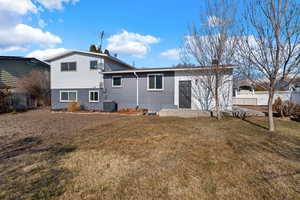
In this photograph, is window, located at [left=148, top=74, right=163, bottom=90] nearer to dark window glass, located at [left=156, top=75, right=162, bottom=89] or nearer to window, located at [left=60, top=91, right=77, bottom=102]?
dark window glass, located at [left=156, top=75, right=162, bottom=89]

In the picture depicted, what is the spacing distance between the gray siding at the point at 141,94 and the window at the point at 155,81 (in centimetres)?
29

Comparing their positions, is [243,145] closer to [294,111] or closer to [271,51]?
[271,51]

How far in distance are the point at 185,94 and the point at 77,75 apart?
9848 millimetres

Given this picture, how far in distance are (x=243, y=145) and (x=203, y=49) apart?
5.80 metres

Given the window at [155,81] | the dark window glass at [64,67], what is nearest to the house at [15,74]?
the dark window glass at [64,67]

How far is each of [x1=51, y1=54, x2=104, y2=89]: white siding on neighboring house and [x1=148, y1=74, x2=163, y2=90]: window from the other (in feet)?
14.6

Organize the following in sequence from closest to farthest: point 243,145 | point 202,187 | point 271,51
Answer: point 202,187 → point 243,145 → point 271,51

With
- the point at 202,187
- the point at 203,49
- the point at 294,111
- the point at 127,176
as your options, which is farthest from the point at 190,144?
the point at 294,111

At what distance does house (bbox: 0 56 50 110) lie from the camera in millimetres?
Answer: 13234

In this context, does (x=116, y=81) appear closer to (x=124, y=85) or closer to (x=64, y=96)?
(x=124, y=85)

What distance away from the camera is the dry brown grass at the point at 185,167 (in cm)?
214

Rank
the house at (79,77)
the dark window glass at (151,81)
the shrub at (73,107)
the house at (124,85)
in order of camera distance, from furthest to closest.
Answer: the house at (79,77) < the shrub at (73,107) < the dark window glass at (151,81) < the house at (124,85)

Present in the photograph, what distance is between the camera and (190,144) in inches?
165

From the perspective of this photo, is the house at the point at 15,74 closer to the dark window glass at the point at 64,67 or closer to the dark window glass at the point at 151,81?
the dark window glass at the point at 64,67
